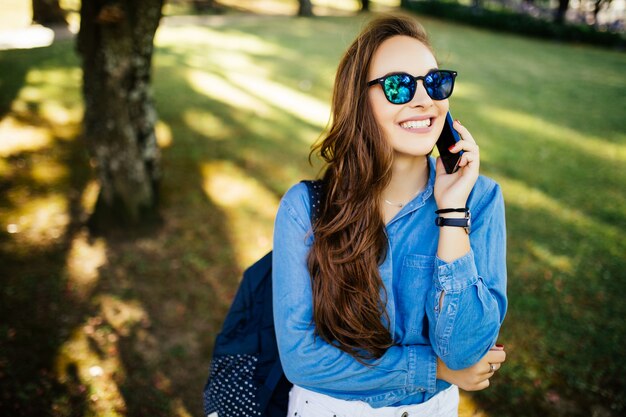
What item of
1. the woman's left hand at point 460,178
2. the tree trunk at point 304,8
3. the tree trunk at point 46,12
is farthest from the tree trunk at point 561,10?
the woman's left hand at point 460,178

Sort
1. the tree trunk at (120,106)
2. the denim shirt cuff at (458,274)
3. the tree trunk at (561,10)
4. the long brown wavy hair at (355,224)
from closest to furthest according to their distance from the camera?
the denim shirt cuff at (458,274)
the long brown wavy hair at (355,224)
the tree trunk at (120,106)
the tree trunk at (561,10)

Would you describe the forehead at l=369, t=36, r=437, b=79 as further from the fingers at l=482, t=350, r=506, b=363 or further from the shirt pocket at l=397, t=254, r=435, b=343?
the fingers at l=482, t=350, r=506, b=363

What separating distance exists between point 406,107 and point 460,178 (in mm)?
368

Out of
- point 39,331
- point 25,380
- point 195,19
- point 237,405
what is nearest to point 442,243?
point 237,405

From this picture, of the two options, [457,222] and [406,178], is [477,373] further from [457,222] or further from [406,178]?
[406,178]

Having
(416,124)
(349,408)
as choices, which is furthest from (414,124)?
(349,408)

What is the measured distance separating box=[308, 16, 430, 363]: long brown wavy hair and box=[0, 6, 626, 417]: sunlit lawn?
203 cm

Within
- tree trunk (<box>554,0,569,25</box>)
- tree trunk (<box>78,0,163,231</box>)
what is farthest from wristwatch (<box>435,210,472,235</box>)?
tree trunk (<box>554,0,569,25</box>)

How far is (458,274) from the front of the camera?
5.57 feet

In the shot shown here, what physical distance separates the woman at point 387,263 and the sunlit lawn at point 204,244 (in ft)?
6.22

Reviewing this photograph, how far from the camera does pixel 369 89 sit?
1.82m

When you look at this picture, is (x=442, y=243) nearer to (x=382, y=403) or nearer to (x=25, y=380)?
(x=382, y=403)

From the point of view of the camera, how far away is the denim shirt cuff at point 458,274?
1.69 meters

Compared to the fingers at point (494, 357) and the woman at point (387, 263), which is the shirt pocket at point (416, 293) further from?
the fingers at point (494, 357)
